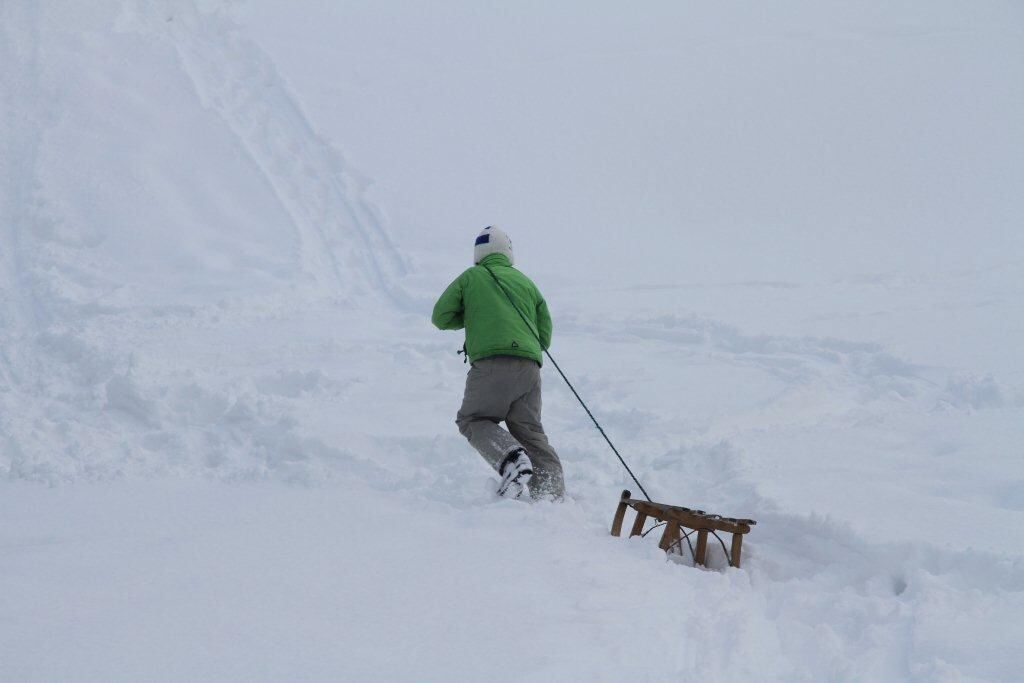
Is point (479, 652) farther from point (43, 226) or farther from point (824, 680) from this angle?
point (43, 226)

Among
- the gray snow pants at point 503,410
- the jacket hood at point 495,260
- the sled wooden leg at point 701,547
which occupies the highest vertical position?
the jacket hood at point 495,260

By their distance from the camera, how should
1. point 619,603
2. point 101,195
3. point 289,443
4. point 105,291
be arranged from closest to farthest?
1. point 619,603
2. point 289,443
3. point 105,291
4. point 101,195

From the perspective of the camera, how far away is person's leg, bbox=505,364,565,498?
4.30 meters

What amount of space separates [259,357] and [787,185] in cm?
870

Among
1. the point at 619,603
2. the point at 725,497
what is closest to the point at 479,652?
the point at 619,603

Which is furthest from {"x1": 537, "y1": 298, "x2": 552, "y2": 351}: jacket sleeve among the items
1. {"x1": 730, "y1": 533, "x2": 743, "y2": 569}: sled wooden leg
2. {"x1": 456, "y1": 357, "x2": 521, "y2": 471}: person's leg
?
{"x1": 730, "y1": 533, "x2": 743, "y2": 569}: sled wooden leg

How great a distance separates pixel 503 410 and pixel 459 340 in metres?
3.48

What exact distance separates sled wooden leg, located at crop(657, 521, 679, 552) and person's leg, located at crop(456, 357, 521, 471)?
0.89 meters

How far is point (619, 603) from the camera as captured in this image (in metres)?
2.83

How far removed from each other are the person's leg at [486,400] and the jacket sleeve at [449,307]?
10.9 inches

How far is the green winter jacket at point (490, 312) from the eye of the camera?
420 centimetres

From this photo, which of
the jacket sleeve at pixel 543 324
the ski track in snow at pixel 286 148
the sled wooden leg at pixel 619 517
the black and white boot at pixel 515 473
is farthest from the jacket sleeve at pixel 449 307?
the ski track in snow at pixel 286 148

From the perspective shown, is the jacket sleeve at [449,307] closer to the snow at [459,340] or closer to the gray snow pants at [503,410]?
the gray snow pants at [503,410]

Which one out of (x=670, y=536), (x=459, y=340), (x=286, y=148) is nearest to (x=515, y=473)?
(x=670, y=536)
